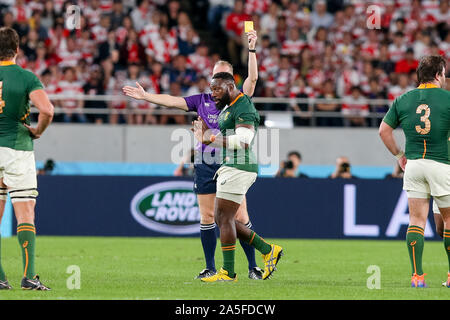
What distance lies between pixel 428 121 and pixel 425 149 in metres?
0.29

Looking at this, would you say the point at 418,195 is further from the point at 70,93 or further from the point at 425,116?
the point at 70,93

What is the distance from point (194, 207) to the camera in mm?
18156

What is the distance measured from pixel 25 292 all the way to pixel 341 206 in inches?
412

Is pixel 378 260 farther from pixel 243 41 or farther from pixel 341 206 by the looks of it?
pixel 243 41

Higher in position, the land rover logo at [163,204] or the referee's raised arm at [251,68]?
the referee's raised arm at [251,68]

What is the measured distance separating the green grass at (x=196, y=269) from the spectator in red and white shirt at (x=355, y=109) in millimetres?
4699

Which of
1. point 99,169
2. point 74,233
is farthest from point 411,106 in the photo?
point 99,169

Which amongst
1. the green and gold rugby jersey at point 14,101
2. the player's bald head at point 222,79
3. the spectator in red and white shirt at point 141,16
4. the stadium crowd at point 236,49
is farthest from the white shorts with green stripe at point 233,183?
the spectator in red and white shirt at point 141,16

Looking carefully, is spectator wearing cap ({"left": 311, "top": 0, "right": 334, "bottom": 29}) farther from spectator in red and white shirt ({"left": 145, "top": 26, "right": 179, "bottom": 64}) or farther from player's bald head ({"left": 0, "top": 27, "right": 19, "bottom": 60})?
player's bald head ({"left": 0, "top": 27, "right": 19, "bottom": 60})

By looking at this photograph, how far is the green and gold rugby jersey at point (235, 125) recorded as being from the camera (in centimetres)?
987

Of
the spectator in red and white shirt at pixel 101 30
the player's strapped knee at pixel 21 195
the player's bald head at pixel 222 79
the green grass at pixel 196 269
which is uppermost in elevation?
the spectator in red and white shirt at pixel 101 30

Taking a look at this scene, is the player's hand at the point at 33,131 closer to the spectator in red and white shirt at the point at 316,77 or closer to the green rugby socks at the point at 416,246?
the green rugby socks at the point at 416,246

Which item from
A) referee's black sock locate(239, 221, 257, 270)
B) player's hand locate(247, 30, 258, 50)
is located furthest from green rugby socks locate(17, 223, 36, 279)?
player's hand locate(247, 30, 258, 50)

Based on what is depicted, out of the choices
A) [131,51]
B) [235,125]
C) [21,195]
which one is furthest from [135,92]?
[131,51]
